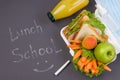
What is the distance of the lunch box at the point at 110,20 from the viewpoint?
→ 3.26 feet

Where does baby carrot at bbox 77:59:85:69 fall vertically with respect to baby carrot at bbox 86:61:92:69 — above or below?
above

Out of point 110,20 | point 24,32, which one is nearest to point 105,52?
point 110,20

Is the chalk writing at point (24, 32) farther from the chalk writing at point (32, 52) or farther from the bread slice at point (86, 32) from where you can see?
the bread slice at point (86, 32)

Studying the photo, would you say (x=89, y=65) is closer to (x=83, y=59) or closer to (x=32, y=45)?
(x=83, y=59)

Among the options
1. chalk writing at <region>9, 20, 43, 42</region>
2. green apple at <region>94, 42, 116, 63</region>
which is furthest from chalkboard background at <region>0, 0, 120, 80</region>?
green apple at <region>94, 42, 116, 63</region>

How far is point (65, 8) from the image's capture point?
104 cm

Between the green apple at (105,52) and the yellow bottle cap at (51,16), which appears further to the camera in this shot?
the yellow bottle cap at (51,16)

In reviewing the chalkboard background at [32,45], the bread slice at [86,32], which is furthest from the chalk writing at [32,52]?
the bread slice at [86,32]

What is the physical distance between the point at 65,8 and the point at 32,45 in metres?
0.17

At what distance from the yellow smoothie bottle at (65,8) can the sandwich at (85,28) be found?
0.20 feet

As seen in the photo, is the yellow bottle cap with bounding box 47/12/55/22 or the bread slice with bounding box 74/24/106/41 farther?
the yellow bottle cap with bounding box 47/12/55/22

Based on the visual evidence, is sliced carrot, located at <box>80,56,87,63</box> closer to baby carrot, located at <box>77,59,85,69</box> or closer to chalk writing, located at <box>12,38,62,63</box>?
baby carrot, located at <box>77,59,85,69</box>

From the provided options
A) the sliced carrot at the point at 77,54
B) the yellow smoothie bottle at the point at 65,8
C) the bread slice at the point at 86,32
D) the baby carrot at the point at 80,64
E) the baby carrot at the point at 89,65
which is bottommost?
the baby carrot at the point at 89,65

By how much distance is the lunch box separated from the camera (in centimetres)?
100
